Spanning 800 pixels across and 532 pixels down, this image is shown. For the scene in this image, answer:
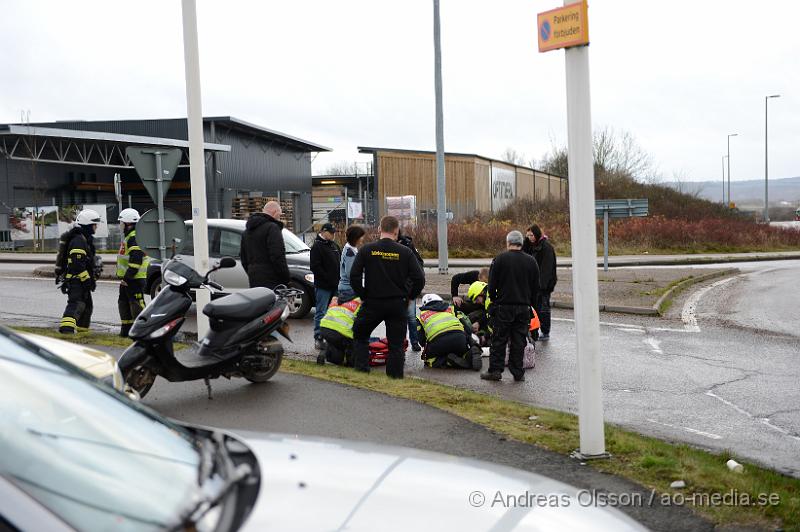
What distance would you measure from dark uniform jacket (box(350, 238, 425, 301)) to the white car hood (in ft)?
18.7

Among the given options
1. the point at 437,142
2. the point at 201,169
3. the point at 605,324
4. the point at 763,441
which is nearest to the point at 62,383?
the point at 763,441

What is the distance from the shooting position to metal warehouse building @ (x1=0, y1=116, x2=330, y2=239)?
129ft

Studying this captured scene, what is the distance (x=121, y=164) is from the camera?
45.2 metres

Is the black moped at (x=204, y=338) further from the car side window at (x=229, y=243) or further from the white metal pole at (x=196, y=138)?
the car side window at (x=229, y=243)

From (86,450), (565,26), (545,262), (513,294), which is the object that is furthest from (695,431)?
(86,450)

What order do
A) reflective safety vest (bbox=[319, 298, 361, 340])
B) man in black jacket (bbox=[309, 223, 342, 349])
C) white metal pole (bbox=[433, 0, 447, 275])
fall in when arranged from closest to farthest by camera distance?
reflective safety vest (bbox=[319, 298, 361, 340]) → man in black jacket (bbox=[309, 223, 342, 349]) → white metal pole (bbox=[433, 0, 447, 275])

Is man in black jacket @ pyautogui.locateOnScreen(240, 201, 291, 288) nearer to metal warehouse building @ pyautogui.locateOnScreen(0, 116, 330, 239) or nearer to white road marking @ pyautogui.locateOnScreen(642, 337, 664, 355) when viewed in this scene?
white road marking @ pyautogui.locateOnScreen(642, 337, 664, 355)

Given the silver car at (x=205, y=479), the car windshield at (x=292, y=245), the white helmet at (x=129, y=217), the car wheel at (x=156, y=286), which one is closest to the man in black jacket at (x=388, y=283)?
the white helmet at (x=129, y=217)

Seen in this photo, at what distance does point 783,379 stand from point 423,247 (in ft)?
71.9

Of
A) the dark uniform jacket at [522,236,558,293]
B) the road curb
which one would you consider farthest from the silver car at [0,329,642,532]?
the road curb

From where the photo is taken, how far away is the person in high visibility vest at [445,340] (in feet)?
32.9

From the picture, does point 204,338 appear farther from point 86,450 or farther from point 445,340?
point 86,450

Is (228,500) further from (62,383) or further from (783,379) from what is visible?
(783,379)

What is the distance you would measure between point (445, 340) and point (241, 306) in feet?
10.5
